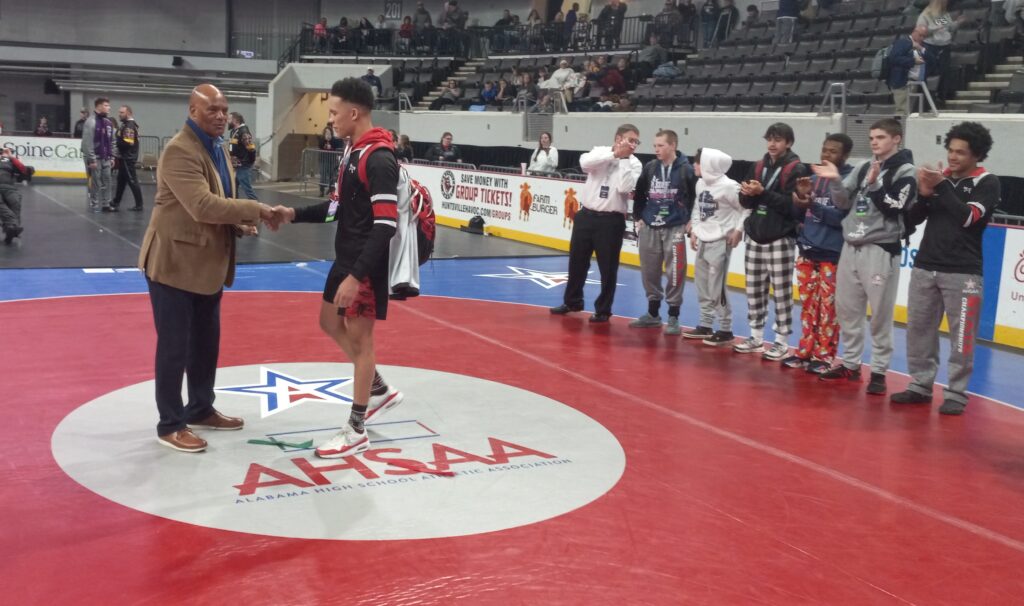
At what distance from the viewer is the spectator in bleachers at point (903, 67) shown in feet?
46.4

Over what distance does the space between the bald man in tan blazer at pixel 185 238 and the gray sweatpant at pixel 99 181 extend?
13435mm

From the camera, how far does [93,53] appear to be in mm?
33469

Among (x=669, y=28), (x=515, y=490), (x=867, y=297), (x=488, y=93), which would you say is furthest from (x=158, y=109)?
(x=515, y=490)

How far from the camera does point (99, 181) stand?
1733cm

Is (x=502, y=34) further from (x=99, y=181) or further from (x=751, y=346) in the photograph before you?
(x=751, y=346)

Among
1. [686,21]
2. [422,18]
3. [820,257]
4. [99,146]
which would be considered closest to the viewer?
[820,257]

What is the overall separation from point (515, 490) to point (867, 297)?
155 inches

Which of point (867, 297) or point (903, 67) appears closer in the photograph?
point (867, 297)

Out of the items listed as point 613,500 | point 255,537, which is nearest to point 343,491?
point 255,537

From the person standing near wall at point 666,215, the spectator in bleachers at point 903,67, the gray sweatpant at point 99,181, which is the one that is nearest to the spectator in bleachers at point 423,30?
the gray sweatpant at point 99,181

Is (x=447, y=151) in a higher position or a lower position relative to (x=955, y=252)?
higher

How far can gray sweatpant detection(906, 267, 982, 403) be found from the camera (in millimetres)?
6676

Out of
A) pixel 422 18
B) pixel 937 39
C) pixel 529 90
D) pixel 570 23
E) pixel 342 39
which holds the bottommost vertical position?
pixel 529 90

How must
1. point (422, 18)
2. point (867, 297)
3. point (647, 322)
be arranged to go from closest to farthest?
point (867, 297) → point (647, 322) → point (422, 18)
